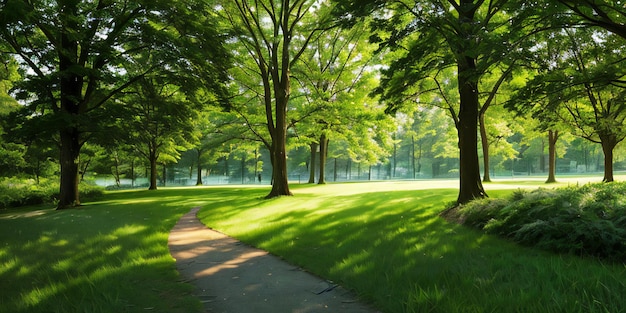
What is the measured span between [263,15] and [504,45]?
1713cm

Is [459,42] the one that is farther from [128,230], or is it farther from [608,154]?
[608,154]

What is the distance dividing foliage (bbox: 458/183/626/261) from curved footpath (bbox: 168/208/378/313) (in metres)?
3.63

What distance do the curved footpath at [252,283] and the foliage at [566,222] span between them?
363 cm

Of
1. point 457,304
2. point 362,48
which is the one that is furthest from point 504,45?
point 362,48

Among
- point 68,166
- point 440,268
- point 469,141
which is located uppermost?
point 469,141

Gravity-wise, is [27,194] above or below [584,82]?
below

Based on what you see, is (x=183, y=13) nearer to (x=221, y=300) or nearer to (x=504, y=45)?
(x=504, y=45)

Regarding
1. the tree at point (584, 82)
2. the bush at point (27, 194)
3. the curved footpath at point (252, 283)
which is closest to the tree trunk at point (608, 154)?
the tree at point (584, 82)

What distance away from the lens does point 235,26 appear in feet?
62.7

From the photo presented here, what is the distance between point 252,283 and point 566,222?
5.20m

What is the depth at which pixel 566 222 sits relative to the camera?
236 inches

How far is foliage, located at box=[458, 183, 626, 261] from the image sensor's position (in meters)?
5.24

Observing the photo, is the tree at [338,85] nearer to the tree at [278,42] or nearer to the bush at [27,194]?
the tree at [278,42]

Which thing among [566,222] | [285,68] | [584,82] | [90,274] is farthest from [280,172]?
[566,222]
